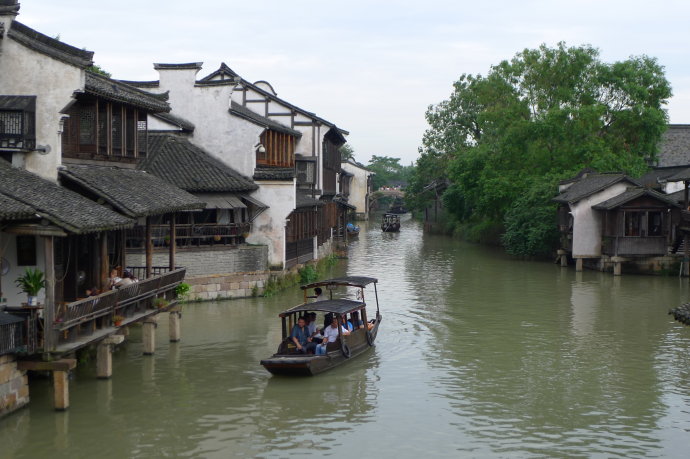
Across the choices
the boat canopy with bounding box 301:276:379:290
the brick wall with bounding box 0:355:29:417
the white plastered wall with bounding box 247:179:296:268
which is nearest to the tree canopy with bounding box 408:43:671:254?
the white plastered wall with bounding box 247:179:296:268

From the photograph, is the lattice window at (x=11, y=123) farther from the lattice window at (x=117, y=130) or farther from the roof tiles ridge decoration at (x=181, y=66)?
the roof tiles ridge decoration at (x=181, y=66)

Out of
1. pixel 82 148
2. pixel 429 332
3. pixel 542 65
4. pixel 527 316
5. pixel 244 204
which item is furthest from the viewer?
pixel 542 65

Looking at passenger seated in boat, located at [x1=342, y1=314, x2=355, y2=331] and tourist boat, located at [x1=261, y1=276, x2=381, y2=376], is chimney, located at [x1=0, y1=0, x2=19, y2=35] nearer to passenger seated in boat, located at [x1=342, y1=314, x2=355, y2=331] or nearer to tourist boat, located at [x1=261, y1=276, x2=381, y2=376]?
tourist boat, located at [x1=261, y1=276, x2=381, y2=376]

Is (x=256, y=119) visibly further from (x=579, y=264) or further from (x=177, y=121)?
(x=579, y=264)

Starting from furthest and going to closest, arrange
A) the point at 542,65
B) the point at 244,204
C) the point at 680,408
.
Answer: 1. the point at 542,65
2. the point at 244,204
3. the point at 680,408

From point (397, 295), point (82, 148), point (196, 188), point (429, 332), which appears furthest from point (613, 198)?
point (82, 148)

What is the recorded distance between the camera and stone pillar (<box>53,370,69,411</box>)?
53.8 feet

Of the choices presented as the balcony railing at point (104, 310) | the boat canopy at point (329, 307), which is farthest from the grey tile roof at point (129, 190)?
the boat canopy at point (329, 307)

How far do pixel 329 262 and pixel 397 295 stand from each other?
10.9 meters

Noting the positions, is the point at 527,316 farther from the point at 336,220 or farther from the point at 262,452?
the point at 336,220

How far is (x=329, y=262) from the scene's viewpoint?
1791 inches

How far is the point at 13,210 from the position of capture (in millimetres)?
14906

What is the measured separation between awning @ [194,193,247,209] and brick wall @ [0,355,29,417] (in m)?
15.4

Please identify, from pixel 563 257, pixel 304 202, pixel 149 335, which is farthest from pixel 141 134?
pixel 563 257
